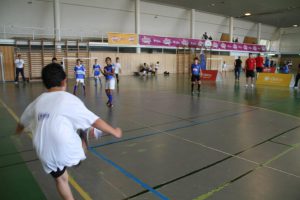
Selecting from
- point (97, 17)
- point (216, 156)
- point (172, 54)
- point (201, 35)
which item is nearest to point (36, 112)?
point (216, 156)

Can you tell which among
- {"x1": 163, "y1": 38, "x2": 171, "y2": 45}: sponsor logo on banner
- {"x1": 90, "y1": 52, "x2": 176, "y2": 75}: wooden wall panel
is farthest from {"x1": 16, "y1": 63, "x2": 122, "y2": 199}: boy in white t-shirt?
{"x1": 163, "y1": 38, "x2": 171, "y2": 45}: sponsor logo on banner

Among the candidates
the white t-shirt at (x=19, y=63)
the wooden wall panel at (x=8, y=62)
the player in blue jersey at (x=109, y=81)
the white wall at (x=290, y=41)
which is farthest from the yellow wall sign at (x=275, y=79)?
the white wall at (x=290, y=41)

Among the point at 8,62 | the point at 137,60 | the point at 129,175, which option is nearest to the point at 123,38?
the point at 137,60

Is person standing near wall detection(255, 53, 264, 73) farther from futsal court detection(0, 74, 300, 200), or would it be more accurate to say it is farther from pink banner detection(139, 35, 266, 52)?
futsal court detection(0, 74, 300, 200)

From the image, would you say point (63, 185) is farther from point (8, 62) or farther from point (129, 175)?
point (8, 62)

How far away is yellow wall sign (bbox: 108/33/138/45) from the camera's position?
23922 millimetres

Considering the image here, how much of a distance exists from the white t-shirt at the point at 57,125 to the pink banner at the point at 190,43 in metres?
25.4

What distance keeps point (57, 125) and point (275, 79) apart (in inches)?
704

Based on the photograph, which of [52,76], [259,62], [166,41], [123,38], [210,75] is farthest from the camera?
[166,41]

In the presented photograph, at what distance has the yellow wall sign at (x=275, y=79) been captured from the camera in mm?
16297

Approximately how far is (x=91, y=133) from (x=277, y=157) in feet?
11.5

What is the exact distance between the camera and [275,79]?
671 inches

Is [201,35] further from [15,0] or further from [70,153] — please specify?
[70,153]

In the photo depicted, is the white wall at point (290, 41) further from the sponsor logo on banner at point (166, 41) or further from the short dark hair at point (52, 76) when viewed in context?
the short dark hair at point (52, 76)
